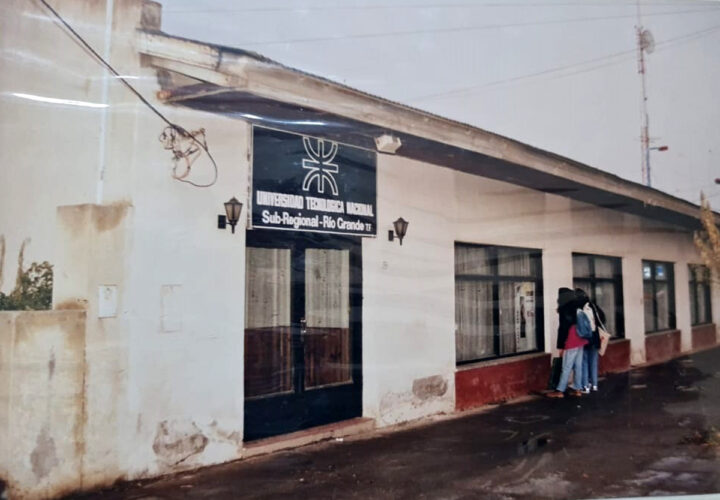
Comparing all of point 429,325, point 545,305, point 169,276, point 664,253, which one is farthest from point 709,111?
point 169,276

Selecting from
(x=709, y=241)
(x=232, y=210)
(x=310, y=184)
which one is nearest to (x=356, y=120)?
A: (x=310, y=184)

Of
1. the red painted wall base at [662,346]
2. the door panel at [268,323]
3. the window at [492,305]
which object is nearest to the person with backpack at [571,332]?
the window at [492,305]

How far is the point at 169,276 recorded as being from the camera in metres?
3.63

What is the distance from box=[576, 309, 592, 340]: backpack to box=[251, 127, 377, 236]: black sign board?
2048 mm

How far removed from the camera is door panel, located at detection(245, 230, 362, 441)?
168 inches

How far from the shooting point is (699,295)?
420cm

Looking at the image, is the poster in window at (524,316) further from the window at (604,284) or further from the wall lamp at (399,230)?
the wall lamp at (399,230)

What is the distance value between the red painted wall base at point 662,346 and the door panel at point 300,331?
97.0 inches

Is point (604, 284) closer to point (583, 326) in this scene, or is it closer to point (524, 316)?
point (583, 326)

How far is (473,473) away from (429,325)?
1.93 meters

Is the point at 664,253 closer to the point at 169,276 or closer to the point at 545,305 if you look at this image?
the point at 545,305

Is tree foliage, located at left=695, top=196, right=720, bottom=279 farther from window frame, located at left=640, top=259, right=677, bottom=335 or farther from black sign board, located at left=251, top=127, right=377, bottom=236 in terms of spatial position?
black sign board, located at left=251, top=127, right=377, bottom=236

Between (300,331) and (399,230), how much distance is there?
135 centimetres

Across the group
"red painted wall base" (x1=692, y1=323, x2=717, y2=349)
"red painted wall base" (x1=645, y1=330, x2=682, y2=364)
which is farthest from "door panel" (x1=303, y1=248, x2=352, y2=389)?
"red painted wall base" (x1=692, y1=323, x2=717, y2=349)
